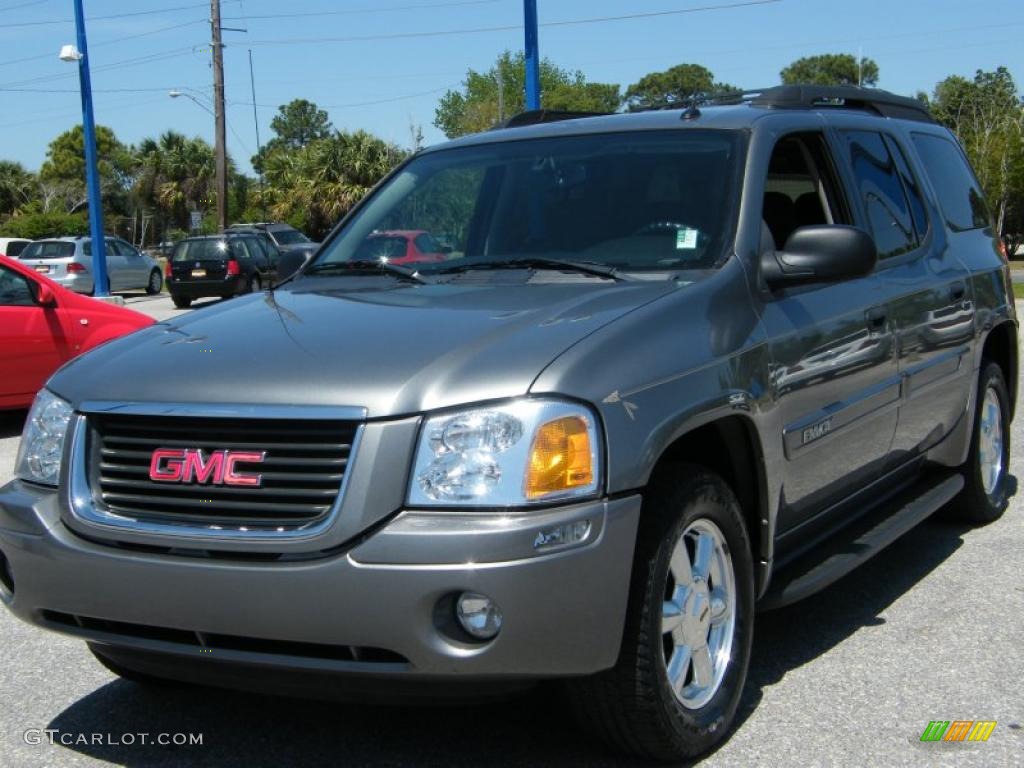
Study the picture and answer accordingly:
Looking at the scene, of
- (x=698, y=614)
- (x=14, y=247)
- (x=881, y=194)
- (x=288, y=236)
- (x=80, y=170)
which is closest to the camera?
(x=698, y=614)

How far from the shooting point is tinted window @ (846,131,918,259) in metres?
5.11

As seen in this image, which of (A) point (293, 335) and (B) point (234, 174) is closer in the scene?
(A) point (293, 335)

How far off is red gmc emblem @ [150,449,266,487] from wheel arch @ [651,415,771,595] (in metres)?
1.18

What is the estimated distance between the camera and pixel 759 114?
4656mm

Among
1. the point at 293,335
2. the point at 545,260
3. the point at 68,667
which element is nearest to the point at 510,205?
the point at 545,260

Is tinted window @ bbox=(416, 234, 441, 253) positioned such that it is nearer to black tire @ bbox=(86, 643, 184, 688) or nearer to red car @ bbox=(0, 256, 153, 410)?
black tire @ bbox=(86, 643, 184, 688)

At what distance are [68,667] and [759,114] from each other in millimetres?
3131

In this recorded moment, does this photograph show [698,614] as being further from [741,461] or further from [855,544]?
[855,544]

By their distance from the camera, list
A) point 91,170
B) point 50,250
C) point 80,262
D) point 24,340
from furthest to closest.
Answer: point 50,250, point 80,262, point 91,170, point 24,340

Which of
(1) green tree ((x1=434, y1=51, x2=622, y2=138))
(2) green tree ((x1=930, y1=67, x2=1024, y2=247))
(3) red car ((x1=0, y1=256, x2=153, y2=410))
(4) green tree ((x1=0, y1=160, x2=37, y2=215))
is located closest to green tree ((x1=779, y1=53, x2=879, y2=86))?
(1) green tree ((x1=434, y1=51, x2=622, y2=138))

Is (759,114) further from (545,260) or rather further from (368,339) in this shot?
(368,339)

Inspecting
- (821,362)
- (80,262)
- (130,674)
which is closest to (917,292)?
(821,362)

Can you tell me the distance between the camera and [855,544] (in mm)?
4676

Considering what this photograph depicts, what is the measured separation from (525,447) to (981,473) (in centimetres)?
381
